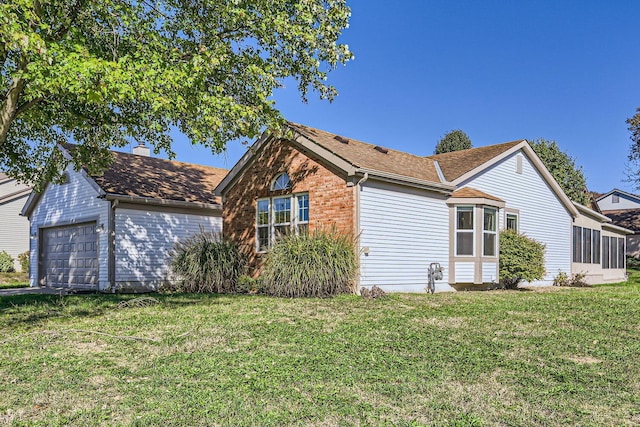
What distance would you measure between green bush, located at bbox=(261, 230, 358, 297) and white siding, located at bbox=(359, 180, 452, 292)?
0.76 meters

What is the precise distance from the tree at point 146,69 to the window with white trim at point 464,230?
18.3 ft

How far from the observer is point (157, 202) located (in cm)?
1627

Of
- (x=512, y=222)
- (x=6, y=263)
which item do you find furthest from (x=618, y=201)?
(x=6, y=263)

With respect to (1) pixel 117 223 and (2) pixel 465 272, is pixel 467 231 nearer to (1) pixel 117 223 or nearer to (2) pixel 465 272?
(2) pixel 465 272

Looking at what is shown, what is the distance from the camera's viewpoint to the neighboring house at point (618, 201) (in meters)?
43.2

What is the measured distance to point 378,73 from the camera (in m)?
19.7

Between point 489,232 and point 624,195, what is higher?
point 624,195

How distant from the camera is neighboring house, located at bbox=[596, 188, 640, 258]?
35953 mm

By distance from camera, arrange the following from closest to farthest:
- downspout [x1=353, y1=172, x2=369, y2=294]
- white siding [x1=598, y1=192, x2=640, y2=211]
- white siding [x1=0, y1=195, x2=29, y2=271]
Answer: downspout [x1=353, y1=172, x2=369, y2=294] → white siding [x1=0, y1=195, x2=29, y2=271] → white siding [x1=598, y1=192, x2=640, y2=211]

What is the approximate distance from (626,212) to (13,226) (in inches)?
1663

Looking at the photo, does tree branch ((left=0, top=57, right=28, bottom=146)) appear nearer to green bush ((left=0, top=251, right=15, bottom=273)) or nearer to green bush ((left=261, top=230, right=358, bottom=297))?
green bush ((left=261, top=230, right=358, bottom=297))

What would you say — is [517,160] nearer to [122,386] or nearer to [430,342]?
[430,342]

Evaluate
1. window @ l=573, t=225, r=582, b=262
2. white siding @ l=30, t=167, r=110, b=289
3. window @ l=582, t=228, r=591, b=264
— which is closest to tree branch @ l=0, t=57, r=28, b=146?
white siding @ l=30, t=167, r=110, b=289

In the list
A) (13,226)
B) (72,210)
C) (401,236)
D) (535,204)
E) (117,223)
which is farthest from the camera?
(13,226)
